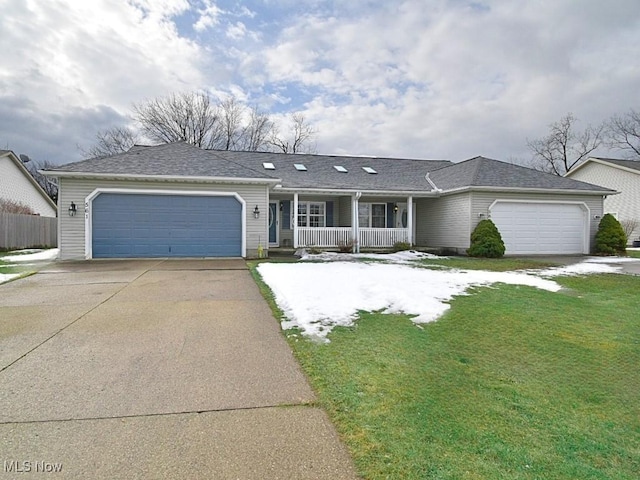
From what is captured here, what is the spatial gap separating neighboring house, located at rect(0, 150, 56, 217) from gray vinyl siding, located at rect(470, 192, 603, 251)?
25.9 m

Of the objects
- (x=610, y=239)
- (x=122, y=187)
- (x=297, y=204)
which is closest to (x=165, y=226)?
(x=122, y=187)

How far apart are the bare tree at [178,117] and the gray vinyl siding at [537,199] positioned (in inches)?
949

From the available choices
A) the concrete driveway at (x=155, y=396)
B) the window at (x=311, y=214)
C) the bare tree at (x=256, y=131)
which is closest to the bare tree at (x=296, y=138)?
the bare tree at (x=256, y=131)

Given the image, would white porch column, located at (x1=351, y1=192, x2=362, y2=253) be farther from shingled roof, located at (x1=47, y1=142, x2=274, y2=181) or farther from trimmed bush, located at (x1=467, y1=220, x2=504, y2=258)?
trimmed bush, located at (x1=467, y1=220, x2=504, y2=258)

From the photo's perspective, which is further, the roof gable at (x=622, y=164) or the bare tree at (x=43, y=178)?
the bare tree at (x=43, y=178)

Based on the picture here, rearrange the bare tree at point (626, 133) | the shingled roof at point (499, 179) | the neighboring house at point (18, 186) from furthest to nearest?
the bare tree at point (626, 133), the neighboring house at point (18, 186), the shingled roof at point (499, 179)

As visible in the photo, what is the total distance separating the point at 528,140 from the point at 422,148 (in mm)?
17032

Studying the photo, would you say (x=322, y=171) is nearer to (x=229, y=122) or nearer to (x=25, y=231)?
(x=25, y=231)

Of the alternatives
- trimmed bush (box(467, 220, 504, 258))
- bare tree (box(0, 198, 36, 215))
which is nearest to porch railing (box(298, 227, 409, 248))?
trimmed bush (box(467, 220, 504, 258))

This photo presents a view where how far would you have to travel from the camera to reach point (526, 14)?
1154cm

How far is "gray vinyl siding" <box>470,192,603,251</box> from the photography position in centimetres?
1436

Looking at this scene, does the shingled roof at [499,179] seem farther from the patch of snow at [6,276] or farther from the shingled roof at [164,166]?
the patch of snow at [6,276]

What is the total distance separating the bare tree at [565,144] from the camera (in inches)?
1423

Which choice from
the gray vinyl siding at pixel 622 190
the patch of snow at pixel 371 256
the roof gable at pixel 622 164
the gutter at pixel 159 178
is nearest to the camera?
the gutter at pixel 159 178
